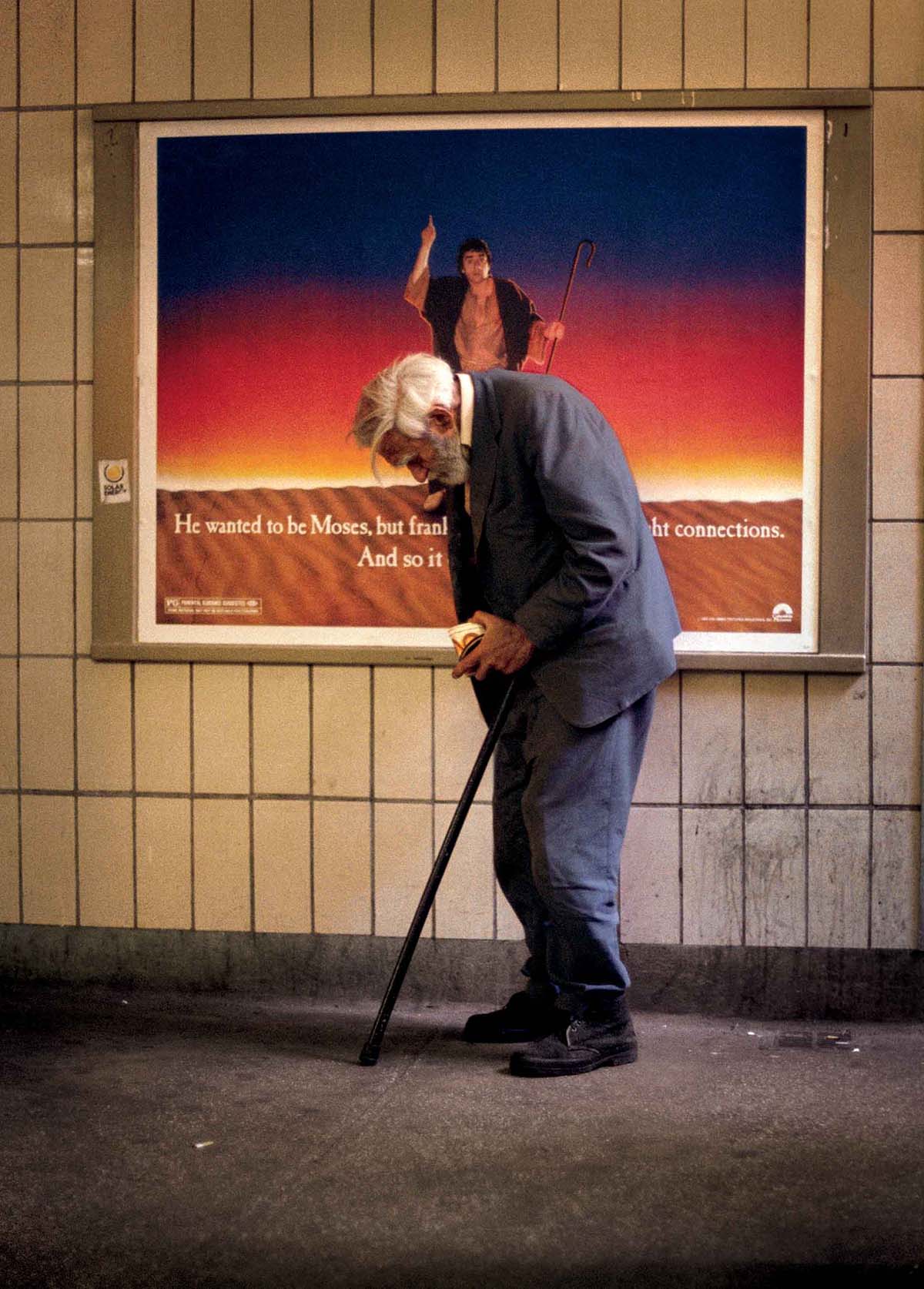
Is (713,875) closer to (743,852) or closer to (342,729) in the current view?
(743,852)

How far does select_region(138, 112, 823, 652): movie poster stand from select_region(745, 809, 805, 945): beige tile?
0.51m

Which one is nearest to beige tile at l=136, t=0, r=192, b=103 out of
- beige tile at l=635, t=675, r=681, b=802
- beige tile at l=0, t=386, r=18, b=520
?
beige tile at l=0, t=386, r=18, b=520

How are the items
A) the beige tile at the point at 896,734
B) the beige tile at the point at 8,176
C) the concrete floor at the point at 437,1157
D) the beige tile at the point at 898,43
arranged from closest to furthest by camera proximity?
the concrete floor at the point at 437,1157, the beige tile at the point at 898,43, the beige tile at the point at 896,734, the beige tile at the point at 8,176

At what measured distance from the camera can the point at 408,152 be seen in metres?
3.69

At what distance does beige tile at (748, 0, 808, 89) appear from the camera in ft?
11.7

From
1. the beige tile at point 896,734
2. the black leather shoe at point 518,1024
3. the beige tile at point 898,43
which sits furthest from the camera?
the beige tile at point 896,734

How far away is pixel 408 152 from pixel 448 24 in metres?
0.37

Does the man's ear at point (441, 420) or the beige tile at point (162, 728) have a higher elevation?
the man's ear at point (441, 420)

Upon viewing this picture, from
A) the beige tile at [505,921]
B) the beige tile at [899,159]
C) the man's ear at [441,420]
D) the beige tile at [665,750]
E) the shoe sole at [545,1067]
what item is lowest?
the shoe sole at [545,1067]

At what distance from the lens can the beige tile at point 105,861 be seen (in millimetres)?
3912

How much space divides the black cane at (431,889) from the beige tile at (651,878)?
63 cm

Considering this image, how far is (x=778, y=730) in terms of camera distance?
3664mm

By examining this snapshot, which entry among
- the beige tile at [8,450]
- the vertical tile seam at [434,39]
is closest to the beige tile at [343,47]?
the vertical tile seam at [434,39]

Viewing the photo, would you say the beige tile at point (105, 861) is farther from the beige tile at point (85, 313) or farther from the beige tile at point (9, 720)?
the beige tile at point (85, 313)
